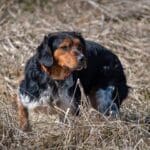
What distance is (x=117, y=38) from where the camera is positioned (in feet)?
39.6

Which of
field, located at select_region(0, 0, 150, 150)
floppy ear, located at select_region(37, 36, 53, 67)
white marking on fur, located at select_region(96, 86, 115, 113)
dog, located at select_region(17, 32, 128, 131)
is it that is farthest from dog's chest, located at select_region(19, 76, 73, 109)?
white marking on fur, located at select_region(96, 86, 115, 113)

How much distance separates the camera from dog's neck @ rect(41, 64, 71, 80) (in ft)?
26.7

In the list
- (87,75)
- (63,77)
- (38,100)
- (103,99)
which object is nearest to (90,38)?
(103,99)

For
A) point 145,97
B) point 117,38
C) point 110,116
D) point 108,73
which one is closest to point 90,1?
point 117,38

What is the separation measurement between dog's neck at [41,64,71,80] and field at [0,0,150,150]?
42 centimetres

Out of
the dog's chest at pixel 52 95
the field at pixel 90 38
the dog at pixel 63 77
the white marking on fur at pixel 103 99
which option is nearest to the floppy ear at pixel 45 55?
the dog at pixel 63 77

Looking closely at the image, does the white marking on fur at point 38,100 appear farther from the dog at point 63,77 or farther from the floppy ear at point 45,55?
the floppy ear at point 45,55

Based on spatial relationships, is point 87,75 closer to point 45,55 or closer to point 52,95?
point 52,95

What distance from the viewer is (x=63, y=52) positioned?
8000mm

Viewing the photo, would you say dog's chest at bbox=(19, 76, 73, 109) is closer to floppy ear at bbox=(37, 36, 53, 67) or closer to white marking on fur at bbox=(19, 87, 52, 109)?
white marking on fur at bbox=(19, 87, 52, 109)

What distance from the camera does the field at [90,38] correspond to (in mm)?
7289

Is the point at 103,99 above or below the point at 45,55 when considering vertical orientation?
below

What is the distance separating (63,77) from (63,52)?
1.04 feet

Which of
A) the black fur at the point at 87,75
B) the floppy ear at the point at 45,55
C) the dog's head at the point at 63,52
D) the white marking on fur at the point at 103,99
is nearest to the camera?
the dog's head at the point at 63,52
